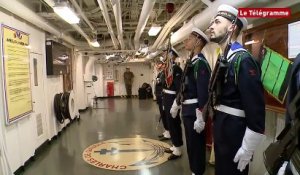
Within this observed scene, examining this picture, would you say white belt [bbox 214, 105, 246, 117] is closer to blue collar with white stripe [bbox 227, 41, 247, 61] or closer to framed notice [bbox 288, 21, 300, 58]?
blue collar with white stripe [bbox 227, 41, 247, 61]

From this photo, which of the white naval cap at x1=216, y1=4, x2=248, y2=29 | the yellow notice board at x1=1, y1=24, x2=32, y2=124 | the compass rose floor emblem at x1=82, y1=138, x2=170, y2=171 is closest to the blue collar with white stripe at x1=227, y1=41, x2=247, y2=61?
the white naval cap at x1=216, y1=4, x2=248, y2=29

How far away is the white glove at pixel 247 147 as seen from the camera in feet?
5.19

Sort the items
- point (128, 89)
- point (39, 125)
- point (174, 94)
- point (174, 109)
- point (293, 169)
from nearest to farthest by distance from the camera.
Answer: point (293, 169) → point (174, 109) → point (174, 94) → point (39, 125) → point (128, 89)

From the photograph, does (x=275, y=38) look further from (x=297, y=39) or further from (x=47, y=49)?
(x=47, y=49)

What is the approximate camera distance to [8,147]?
3.19m

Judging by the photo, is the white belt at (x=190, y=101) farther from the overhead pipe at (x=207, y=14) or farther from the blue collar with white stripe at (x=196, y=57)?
the overhead pipe at (x=207, y=14)

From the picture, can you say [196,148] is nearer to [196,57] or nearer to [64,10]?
[196,57]

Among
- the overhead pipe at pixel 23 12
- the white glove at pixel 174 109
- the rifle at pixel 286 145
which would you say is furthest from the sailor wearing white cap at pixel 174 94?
the rifle at pixel 286 145

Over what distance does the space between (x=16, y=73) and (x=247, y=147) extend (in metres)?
3.15

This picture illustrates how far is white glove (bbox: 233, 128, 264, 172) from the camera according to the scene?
1583 millimetres

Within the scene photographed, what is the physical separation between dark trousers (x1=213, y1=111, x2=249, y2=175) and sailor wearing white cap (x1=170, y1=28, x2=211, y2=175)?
0.73 metres

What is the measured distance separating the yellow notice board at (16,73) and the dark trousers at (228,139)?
2.66 metres

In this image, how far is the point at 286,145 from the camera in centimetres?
Answer: 101

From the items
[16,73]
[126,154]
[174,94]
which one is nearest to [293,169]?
[174,94]
